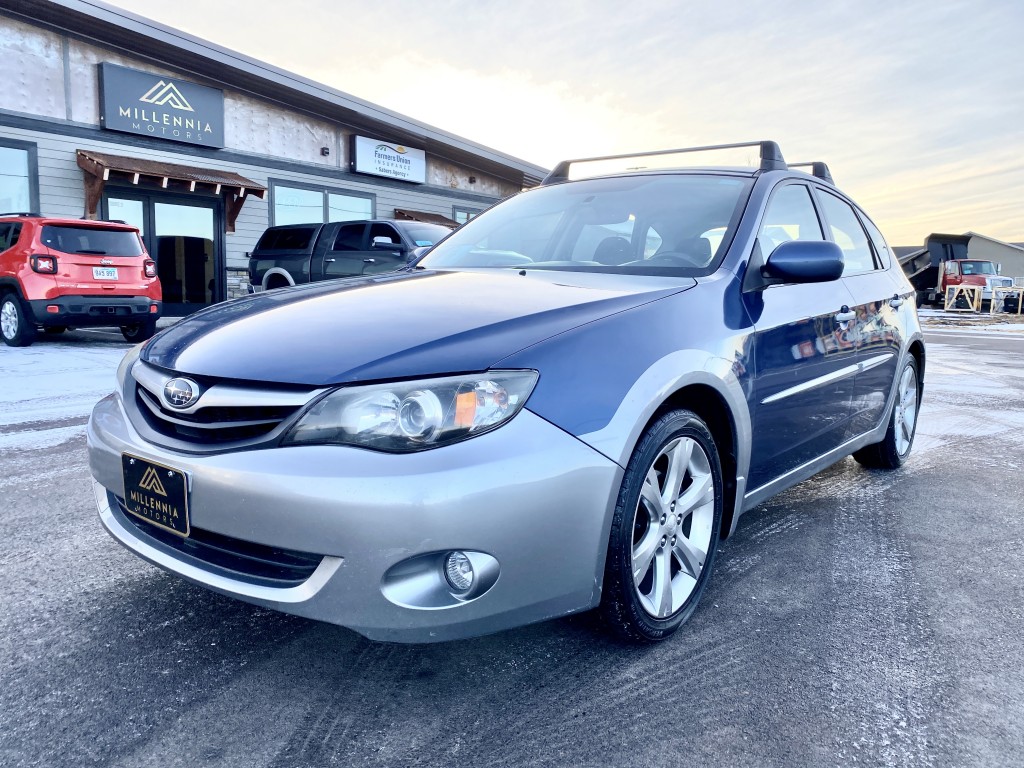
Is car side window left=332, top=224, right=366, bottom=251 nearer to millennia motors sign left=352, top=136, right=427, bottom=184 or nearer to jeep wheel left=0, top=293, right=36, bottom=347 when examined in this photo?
jeep wheel left=0, top=293, right=36, bottom=347

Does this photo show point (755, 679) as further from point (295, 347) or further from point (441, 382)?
point (295, 347)

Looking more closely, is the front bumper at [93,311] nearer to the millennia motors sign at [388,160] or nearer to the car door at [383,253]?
the car door at [383,253]

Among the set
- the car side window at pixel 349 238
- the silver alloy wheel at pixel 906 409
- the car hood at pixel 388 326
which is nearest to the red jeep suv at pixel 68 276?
the car side window at pixel 349 238

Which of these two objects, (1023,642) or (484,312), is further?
(1023,642)

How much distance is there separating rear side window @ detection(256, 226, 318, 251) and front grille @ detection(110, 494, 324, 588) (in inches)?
435

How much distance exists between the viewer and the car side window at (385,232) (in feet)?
36.0

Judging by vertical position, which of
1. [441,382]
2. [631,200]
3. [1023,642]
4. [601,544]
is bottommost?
[1023,642]

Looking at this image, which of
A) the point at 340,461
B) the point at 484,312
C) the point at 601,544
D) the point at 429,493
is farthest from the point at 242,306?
the point at 601,544

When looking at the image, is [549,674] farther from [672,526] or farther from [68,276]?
[68,276]

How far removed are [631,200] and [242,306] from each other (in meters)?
1.63

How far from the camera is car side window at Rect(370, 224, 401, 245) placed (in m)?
11.0

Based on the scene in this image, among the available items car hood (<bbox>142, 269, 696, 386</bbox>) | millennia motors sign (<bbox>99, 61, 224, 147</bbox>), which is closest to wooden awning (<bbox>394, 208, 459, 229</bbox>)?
millennia motors sign (<bbox>99, 61, 224, 147</bbox>)

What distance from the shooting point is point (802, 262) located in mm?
2705

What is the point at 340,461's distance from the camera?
5.76 ft
